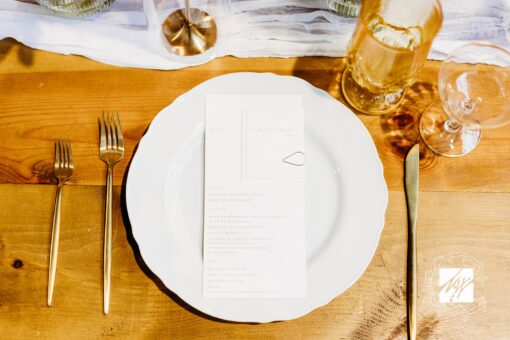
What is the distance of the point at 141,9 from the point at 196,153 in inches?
10.5

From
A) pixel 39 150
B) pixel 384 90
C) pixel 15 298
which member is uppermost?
pixel 384 90

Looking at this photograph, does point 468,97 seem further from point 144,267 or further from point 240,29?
point 144,267

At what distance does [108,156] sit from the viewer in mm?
648

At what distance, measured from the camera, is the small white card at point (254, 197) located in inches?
23.2

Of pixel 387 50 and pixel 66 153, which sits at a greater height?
pixel 387 50

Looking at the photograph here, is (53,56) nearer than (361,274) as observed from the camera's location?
No

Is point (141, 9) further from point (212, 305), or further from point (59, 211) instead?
point (212, 305)

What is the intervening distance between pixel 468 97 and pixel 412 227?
217 mm

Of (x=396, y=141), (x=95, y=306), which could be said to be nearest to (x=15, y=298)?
(x=95, y=306)

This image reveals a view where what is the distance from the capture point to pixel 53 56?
695mm

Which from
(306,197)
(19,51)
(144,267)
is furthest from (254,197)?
(19,51)

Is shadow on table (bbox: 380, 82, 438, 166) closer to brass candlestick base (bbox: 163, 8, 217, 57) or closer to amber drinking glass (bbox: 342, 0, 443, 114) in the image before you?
amber drinking glass (bbox: 342, 0, 443, 114)

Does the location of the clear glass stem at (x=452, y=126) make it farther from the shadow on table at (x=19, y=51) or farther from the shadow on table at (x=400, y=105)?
the shadow on table at (x=19, y=51)

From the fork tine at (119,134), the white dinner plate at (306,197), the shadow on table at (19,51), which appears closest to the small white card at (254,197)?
the white dinner plate at (306,197)
